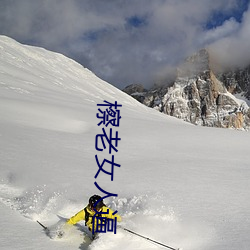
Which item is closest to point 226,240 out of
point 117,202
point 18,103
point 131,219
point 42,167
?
point 131,219

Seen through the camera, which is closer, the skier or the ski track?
the ski track

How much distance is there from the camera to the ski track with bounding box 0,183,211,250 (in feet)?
17.8

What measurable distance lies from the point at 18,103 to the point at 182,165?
13.7m

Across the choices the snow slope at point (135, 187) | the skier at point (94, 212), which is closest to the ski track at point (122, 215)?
Result: the snow slope at point (135, 187)

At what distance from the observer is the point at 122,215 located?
6.54 metres

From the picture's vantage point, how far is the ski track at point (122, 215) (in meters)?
5.44

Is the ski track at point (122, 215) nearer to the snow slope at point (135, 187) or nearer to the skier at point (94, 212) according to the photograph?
the snow slope at point (135, 187)

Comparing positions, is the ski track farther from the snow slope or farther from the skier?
the skier

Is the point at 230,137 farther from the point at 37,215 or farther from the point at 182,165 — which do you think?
the point at 37,215

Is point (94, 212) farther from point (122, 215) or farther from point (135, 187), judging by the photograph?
point (135, 187)

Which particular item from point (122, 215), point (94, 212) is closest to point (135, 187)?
point (122, 215)

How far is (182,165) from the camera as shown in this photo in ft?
32.4

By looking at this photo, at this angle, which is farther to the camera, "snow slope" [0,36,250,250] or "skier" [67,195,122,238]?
"skier" [67,195,122,238]

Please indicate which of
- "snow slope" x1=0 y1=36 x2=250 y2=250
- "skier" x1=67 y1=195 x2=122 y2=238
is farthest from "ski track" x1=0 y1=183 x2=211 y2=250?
"skier" x1=67 y1=195 x2=122 y2=238
